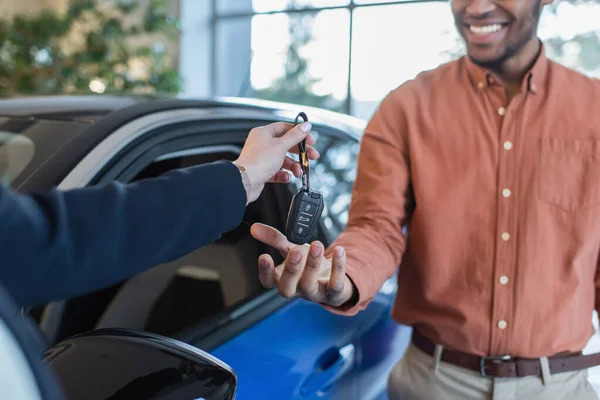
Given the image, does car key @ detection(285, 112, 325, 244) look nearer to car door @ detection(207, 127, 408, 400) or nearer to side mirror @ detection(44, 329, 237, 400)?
side mirror @ detection(44, 329, 237, 400)

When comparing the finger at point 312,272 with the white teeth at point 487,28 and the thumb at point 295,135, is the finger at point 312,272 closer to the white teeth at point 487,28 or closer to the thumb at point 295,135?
the thumb at point 295,135

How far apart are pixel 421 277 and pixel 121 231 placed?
2.41ft

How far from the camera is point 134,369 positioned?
2.59 ft

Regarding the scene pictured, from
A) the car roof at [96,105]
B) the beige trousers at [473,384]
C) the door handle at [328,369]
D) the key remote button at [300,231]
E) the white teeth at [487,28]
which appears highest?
the white teeth at [487,28]

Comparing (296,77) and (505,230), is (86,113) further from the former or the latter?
(505,230)

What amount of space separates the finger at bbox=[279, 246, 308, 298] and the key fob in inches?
0.8

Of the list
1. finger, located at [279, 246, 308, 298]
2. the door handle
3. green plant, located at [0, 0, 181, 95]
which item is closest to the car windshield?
finger, located at [279, 246, 308, 298]

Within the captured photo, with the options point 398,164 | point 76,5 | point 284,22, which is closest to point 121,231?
point 398,164

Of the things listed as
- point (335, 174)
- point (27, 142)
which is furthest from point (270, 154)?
point (335, 174)

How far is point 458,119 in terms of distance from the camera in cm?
121

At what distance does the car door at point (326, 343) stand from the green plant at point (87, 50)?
307cm

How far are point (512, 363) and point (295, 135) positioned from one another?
0.63 m

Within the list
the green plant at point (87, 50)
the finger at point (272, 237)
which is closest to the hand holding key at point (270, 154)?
the finger at point (272, 237)

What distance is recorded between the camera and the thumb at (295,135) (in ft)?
2.69
